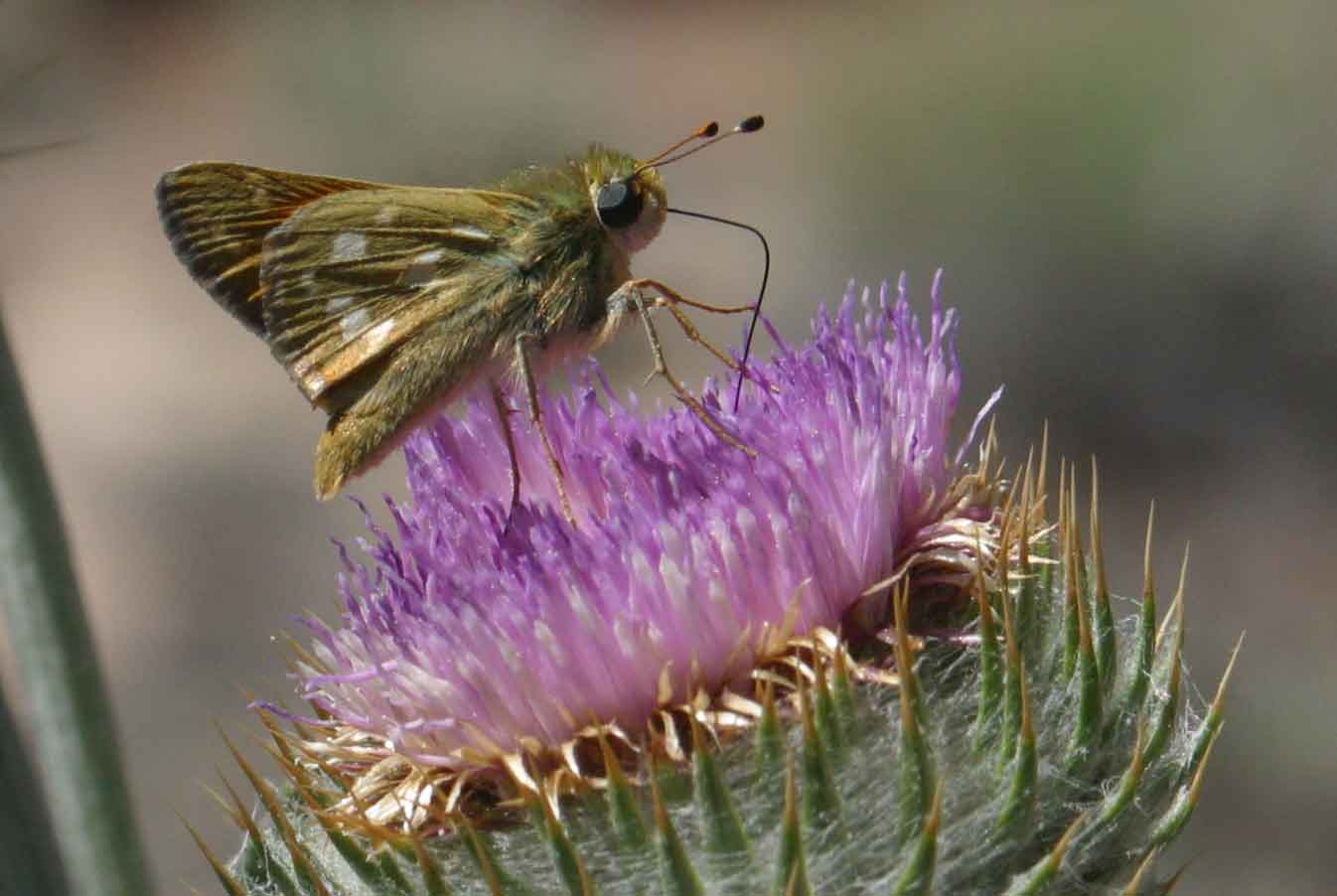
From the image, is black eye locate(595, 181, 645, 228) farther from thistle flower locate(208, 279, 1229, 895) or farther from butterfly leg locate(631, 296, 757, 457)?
thistle flower locate(208, 279, 1229, 895)

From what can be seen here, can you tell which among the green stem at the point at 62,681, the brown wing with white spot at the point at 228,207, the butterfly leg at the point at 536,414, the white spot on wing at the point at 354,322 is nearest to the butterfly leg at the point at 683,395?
the butterfly leg at the point at 536,414

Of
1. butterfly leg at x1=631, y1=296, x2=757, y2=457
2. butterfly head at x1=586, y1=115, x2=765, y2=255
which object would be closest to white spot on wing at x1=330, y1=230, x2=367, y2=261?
butterfly head at x1=586, y1=115, x2=765, y2=255

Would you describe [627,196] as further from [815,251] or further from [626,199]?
[815,251]

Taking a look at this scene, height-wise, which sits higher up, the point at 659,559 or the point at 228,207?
the point at 228,207

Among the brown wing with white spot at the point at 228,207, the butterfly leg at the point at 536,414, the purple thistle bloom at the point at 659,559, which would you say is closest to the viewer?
the purple thistle bloom at the point at 659,559

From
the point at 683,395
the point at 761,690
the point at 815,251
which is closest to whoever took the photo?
the point at 761,690

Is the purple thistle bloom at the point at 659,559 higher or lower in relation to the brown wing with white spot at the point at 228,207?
lower

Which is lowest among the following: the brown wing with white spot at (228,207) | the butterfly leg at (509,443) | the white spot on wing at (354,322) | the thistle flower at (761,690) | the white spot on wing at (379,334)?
the thistle flower at (761,690)

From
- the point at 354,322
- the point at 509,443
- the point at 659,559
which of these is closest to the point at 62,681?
the point at 354,322

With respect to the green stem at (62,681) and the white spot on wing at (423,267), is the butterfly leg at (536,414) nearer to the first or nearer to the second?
the white spot on wing at (423,267)
